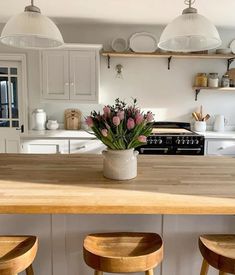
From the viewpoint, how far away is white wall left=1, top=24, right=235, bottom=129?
13.8ft

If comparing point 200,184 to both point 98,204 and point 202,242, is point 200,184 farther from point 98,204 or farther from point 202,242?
point 98,204

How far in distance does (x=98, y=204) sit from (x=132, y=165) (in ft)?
1.37

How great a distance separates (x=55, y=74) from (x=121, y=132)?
8.82 feet

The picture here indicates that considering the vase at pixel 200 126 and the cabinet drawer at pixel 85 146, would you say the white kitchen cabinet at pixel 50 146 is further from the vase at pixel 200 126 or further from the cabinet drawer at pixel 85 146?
the vase at pixel 200 126

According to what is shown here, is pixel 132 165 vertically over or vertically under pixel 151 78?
under

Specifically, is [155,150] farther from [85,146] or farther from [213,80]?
[213,80]

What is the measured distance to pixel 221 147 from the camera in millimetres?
3777

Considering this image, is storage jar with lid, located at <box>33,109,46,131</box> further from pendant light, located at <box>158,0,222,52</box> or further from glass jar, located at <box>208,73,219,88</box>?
pendant light, located at <box>158,0,222,52</box>

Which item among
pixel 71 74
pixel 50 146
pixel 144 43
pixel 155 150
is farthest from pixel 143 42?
pixel 50 146

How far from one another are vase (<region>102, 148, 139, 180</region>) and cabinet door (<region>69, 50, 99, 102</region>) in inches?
96.1

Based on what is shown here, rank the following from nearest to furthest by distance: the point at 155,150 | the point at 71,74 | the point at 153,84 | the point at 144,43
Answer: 1. the point at 155,150
2. the point at 71,74
3. the point at 144,43
4. the point at 153,84

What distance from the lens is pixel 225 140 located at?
12.4 feet

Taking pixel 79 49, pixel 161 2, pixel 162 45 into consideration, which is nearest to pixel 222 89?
pixel 161 2

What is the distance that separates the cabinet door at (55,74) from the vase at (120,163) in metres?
2.53
